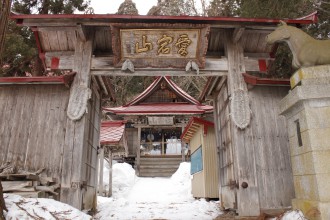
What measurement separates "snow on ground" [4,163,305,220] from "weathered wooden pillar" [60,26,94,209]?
1191 millimetres

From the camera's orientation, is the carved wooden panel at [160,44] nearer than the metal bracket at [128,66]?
Yes

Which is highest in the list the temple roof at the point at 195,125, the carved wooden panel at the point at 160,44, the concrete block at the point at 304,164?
the carved wooden panel at the point at 160,44

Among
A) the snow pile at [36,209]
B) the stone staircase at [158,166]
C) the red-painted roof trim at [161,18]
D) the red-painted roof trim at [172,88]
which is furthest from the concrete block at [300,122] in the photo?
the stone staircase at [158,166]

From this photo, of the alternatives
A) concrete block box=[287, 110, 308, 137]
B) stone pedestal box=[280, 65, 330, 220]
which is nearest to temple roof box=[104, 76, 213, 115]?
concrete block box=[287, 110, 308, 137]

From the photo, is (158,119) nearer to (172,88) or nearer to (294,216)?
(172,88)

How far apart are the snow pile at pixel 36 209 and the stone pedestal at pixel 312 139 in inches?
155

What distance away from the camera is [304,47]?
17.2 ft

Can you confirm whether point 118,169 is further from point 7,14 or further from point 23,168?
point 7,14

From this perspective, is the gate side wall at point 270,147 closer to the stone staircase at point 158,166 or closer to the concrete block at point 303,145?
the concrete block at point 303,145

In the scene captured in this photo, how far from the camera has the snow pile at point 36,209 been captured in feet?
14.1

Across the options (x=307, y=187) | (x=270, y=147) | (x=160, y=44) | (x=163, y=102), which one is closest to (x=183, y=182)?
(x=163, y=102)

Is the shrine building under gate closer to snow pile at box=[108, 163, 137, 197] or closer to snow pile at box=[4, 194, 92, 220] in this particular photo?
snow pile at box=[108, 163, 137, 197]

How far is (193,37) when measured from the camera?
726 centimetres

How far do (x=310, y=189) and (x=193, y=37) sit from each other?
4.41 meters
